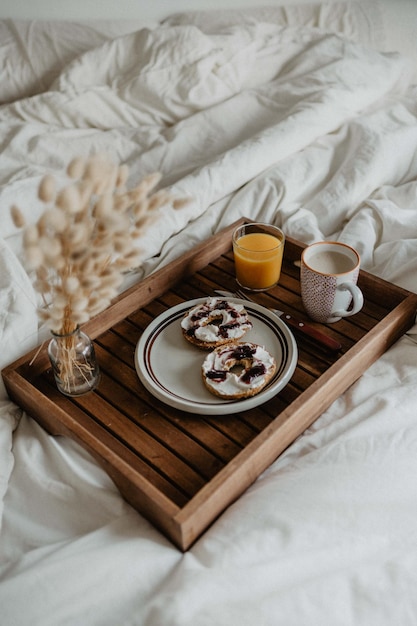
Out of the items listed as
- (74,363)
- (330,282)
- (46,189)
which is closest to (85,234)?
(46,189)

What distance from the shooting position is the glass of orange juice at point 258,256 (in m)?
1.02

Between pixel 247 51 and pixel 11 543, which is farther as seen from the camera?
pixel 247 51

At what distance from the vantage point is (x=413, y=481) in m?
0.77

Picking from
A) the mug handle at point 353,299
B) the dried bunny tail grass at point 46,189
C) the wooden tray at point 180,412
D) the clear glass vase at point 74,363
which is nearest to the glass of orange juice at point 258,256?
the wooden tray at point 180,412

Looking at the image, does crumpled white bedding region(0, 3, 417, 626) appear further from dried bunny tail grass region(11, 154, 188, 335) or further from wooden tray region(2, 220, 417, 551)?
dried bunny tail grass region(11, 154, 188, 335)

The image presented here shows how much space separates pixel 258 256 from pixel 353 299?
0.58 feet

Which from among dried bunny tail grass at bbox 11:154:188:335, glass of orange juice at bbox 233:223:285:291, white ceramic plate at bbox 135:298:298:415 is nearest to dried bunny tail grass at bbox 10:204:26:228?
dried bunny tail grass at bbox 11:154:188:335

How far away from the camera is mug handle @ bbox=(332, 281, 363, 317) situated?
0.94 m

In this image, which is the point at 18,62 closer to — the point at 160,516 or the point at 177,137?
the point at 177,137

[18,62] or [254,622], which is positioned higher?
[18,62]

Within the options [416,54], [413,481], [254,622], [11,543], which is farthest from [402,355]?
[416,54]

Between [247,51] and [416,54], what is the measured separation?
53 centimetres

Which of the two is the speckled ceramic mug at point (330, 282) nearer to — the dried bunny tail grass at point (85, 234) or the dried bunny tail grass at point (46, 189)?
the dried bunny tail grass at point (85, 234)

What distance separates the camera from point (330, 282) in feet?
3.05
